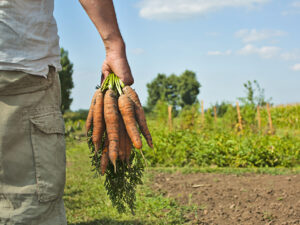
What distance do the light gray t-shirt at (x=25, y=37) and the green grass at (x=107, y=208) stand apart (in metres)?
1.48

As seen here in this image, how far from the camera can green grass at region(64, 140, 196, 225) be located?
3.65 metres

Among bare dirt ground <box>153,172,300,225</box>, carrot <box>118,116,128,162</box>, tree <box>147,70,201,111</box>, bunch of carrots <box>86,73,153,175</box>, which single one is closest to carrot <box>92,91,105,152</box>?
bunch of carrots <box>86,73,153,175</box>

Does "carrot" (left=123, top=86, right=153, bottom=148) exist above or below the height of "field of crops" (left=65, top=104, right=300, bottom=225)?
above

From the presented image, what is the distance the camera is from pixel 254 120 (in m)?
11.0

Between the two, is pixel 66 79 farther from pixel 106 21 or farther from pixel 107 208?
pixel 106 21

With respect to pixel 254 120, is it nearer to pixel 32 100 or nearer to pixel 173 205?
pixel 173 205

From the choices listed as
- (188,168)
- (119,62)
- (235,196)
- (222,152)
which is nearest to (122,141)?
(119,62)

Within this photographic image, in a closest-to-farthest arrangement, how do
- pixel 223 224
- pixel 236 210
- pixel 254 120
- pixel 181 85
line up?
pixel 223 224 → pixel 236 210 → pixel 254 120 → pixel 181 85

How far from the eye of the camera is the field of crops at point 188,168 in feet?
12.4

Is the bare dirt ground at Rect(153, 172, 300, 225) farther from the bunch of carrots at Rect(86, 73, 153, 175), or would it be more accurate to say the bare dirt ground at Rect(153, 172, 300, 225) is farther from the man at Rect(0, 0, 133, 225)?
the man at Rect(0, 0, 133, 225)

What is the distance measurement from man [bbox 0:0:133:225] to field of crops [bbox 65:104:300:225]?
19.8 inches

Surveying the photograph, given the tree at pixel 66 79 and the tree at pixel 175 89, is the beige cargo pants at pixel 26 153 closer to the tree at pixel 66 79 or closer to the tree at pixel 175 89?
the tree at pixel 66 79

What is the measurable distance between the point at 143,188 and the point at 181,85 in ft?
143

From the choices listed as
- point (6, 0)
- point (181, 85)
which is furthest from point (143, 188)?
point (181, 85)
